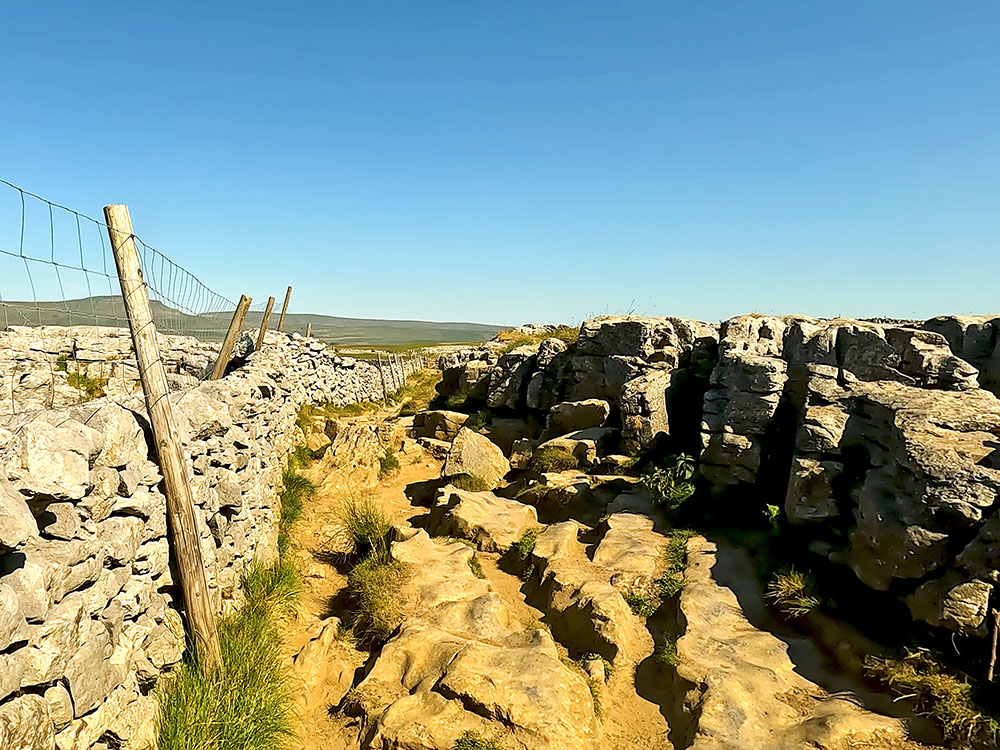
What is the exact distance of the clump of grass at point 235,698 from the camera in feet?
17.6

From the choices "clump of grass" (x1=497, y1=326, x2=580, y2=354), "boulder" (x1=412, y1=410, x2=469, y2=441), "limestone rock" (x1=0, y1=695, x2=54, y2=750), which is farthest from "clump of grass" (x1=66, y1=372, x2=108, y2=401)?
"clump of grass" (x1=497, y1=326, x2=580, y2=354)

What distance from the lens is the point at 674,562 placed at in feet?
34.2

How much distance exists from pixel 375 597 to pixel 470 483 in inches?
251

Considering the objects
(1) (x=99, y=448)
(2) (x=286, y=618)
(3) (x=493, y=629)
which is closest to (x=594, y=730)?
(3) (x=493, y=629)

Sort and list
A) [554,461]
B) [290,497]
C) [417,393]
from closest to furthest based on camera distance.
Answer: [290,497]
[554,461]
[417,393]

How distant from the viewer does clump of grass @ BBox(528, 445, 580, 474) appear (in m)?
15.5

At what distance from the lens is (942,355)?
12.1m

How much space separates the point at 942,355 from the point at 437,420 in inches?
573

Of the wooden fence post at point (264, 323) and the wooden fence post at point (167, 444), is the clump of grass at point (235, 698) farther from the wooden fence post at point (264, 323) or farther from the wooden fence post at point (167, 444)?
the wooden fence post at point (264, 323)

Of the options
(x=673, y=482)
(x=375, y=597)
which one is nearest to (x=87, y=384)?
(x=375, y=597)

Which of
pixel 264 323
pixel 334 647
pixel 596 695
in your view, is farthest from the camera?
pixel 264 323

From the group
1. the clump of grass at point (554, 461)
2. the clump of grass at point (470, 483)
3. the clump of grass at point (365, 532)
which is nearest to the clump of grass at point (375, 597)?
the clump of grass at point (365, 532)

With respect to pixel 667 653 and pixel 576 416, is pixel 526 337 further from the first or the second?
pixel 667 653

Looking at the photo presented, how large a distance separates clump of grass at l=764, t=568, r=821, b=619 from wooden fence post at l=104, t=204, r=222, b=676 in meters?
7.61
